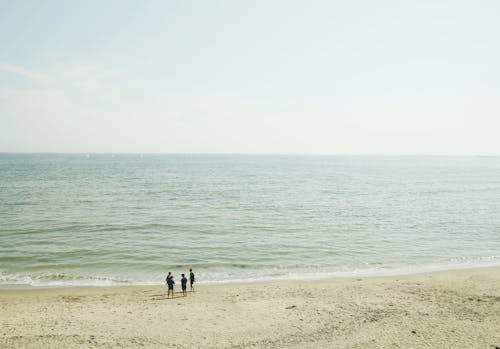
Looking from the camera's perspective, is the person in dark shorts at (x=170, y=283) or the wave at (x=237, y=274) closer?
the person in dark shorts at (x=170, y=283)

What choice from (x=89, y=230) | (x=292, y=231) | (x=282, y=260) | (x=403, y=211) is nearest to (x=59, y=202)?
(x=89, y=230)

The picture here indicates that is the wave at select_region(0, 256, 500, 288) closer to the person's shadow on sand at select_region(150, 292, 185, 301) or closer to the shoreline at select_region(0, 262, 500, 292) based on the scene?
the shoreline at select_region(0, 262, 500, 292)

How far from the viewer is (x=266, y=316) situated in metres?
17.2

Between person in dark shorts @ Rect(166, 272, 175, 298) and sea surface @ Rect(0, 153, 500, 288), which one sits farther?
sea surface @ Rect(0, 153, 500, 288)

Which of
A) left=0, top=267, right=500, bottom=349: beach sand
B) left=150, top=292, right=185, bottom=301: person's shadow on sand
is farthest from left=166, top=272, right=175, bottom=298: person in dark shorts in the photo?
left=0, top=267, right=500, bottom=349: beach sand

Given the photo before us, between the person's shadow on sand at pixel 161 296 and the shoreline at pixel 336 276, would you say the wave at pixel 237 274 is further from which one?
the person's shadow on sand at pixel 161 296

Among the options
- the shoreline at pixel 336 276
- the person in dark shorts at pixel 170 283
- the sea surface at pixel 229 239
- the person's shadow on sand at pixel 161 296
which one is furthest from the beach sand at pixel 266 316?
the sea surface at pixel 229 239

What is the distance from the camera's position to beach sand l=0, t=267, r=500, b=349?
570 inches

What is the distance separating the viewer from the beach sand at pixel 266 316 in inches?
570

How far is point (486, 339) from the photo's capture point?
47.1 ft

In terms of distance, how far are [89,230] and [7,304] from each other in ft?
57.8

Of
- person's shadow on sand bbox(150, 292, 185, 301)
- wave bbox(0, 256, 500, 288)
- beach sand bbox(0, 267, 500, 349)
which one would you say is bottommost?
wave bbox(0, 256, 500, 288)

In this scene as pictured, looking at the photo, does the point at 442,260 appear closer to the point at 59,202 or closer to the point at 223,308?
the point at 223,308

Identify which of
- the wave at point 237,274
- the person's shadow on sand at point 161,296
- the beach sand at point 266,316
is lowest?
the wave at point 237,274
